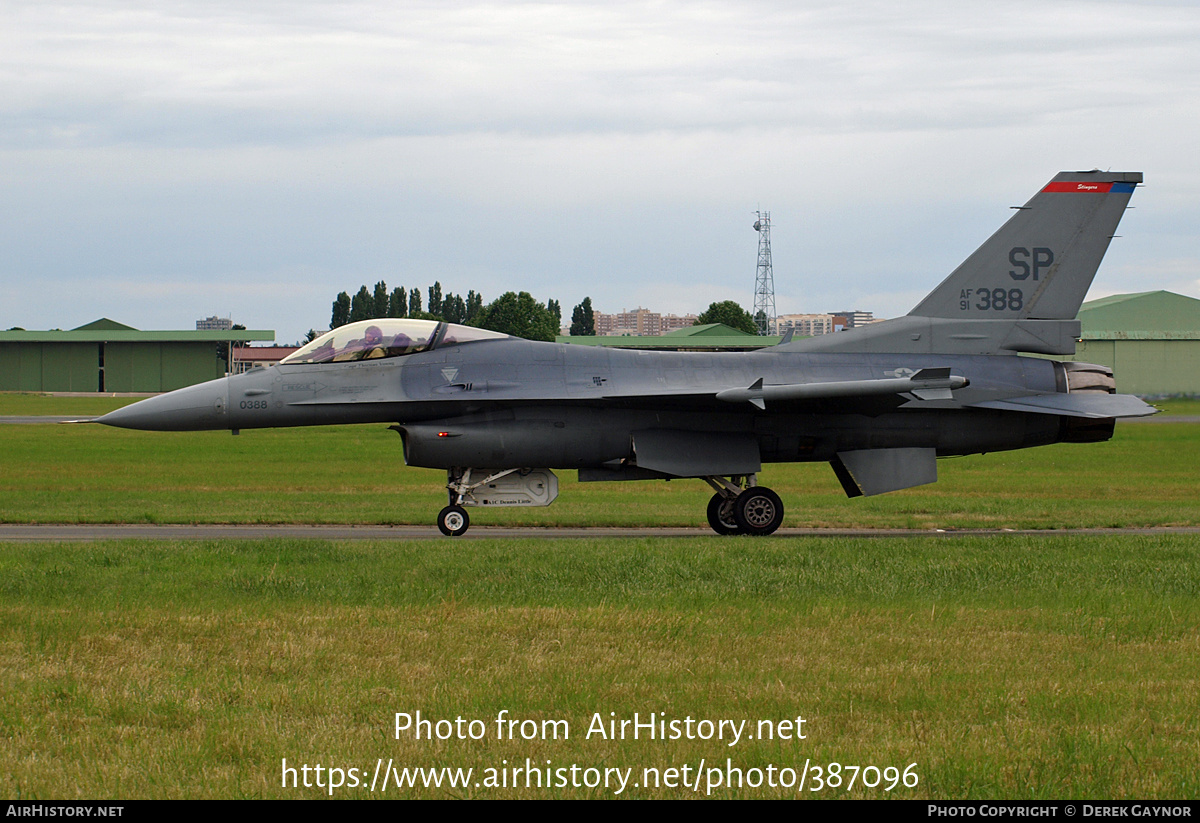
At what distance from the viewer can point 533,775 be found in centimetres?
558

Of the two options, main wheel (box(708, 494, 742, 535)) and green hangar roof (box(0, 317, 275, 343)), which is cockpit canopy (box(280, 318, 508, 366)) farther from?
green hangar roof (box(0, 317, 275, 343))

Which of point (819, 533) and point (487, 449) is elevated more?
point (487, 449)

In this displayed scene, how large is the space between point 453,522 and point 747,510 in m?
4.28

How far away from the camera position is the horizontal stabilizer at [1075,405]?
16828 mm

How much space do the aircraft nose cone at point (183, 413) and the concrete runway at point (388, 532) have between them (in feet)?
5.58

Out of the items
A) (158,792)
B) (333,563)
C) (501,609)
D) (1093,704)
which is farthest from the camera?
(333,563)

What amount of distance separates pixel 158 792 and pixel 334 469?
29260 millimetres

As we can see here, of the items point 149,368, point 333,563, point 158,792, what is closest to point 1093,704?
point 158,792

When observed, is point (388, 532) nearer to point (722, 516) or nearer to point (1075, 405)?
point (722, 516)

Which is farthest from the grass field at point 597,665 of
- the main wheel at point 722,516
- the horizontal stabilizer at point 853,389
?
the main wheel at point 722,516

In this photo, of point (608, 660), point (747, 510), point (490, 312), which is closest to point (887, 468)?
point (747, 510)

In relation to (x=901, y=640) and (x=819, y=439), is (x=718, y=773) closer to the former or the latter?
(x=901, y=640)

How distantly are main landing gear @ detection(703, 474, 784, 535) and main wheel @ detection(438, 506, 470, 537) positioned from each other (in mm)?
3565

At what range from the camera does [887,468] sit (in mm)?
17234
